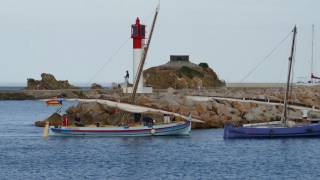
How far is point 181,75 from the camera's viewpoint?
124188 millimetres

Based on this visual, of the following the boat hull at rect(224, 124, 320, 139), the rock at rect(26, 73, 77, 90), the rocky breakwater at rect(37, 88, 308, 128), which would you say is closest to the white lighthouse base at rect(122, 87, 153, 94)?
the rocky breakwater at rect(37, 88, 308, 128)

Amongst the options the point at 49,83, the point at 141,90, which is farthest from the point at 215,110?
the point at 49,83

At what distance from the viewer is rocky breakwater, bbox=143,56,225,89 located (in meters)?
122

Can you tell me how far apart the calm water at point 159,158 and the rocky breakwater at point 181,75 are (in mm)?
40872

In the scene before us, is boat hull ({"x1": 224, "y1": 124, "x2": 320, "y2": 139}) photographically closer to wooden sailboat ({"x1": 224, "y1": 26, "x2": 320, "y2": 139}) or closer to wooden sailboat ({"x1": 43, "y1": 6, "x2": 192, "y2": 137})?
wooden sailboat ({"x1": 224, "y1": 26, "x2": 320, "y2": 139})

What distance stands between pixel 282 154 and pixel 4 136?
30591 mm

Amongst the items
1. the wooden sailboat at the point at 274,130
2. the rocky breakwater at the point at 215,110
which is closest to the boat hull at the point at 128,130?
the wooden sailboat at the point at 274,130

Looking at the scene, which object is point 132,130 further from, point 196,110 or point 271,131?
point 196,110

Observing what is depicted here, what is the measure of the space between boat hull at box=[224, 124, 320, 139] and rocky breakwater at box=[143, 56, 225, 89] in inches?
1673

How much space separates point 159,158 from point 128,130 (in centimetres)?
1469

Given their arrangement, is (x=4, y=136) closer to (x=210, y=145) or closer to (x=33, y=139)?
(x=33, y=139)

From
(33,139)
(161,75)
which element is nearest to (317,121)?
(33,139)

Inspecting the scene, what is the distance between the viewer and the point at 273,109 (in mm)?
92500

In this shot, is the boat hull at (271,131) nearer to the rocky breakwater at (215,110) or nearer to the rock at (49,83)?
the rocky breakwater at (215,110)
